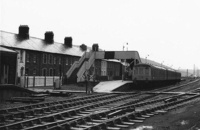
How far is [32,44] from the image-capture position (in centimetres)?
4303

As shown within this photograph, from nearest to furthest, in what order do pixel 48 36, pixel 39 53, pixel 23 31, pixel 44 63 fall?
pixel 39 53, pixel 23 31, pixel 44 63, pixel 48 36

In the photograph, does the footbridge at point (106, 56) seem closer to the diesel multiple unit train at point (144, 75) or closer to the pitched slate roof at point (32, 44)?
the diesel multiple unit train at point (144, 75)

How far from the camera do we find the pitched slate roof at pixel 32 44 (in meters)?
38.5

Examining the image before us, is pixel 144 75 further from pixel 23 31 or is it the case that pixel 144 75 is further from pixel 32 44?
pixel 23 31

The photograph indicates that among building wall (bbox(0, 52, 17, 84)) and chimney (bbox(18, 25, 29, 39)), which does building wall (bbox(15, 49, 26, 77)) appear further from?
building wall (bbox(0, 52, 17, 84))

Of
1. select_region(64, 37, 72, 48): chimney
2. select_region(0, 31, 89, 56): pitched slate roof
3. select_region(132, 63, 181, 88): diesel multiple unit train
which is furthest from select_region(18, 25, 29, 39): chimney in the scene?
select_region(132, 63, 181, 88): diesel multiple unit train

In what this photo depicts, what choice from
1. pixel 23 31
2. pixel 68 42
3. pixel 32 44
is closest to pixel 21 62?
pixel 32 44

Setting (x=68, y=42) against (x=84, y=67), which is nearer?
(x=84, y=67)

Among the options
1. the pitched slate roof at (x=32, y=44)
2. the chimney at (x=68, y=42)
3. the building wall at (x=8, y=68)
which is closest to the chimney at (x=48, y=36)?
the pitched slate roof at (x=32, y=44)

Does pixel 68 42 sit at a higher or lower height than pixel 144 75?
higher

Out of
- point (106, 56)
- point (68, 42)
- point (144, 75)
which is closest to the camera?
point (144, 75)

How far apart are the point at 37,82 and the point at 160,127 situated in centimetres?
2872

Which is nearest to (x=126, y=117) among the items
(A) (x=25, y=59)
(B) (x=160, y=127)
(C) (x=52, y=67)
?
(B) (x=160, y=127)

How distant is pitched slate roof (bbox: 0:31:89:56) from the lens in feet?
126
